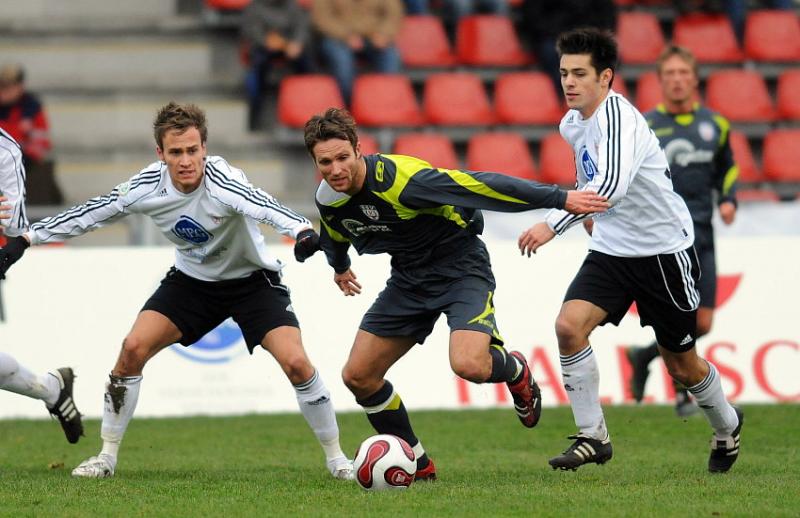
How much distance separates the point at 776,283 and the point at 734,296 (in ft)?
1.26

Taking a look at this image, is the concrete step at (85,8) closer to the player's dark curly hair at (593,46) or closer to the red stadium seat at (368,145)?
the red stadium seat at (368,145)

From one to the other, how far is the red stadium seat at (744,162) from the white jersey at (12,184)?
9591 mm

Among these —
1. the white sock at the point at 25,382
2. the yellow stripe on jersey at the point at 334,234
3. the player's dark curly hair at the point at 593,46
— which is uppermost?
the player's dark curly hair at the point at 593,46

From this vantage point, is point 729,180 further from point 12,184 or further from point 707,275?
point 12,184

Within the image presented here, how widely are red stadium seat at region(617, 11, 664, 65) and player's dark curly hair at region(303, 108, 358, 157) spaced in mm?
10675

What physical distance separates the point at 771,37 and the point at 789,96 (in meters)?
1.11

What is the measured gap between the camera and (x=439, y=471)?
797 centimetres

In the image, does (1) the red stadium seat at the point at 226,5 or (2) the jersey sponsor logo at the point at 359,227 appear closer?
(2) the jersey sponsor logo at the point at 359,227

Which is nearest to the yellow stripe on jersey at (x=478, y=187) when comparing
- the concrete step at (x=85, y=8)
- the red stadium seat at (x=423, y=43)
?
the red stadium seat at (x=423, y=43)

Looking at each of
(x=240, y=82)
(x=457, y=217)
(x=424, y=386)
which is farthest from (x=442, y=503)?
(x=240, y=82)

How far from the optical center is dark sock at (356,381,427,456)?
→ 7.54 m

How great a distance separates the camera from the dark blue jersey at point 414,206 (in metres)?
6.81

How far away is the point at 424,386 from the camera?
11.4 m

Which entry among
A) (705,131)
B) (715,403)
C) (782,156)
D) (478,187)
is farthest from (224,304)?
(782,156)
